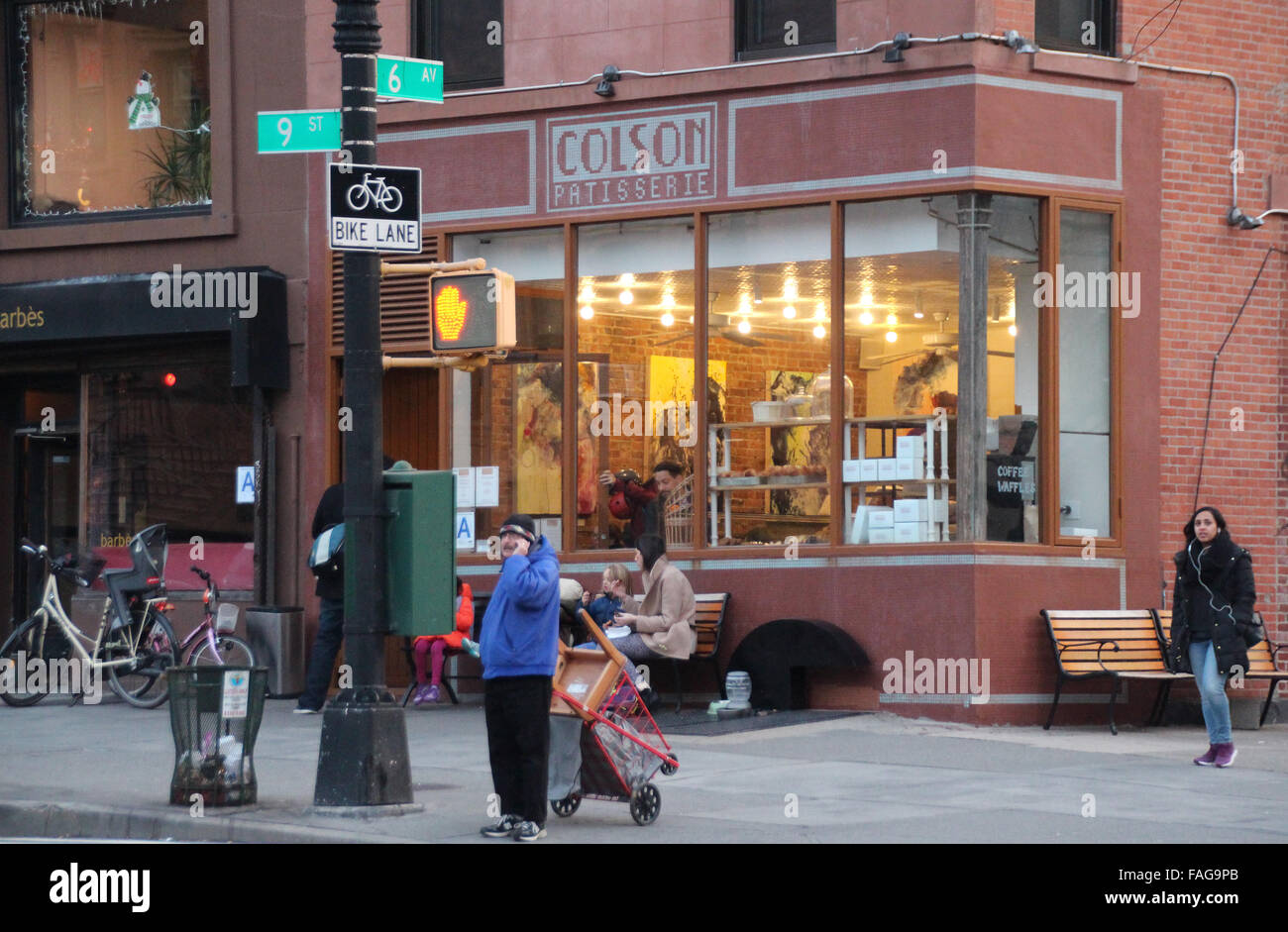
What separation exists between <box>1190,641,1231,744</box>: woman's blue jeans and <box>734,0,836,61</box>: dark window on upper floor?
19.2 ft

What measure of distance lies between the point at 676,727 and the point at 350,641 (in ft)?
14.3

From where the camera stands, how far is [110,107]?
18.3 metres

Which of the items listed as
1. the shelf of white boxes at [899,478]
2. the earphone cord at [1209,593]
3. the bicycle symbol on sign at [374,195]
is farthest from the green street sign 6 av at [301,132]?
the earphone cord at [1209,593]

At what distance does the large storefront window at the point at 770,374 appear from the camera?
1512 centimetres

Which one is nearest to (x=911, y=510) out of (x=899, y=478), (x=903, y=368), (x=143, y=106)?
(x=899, y=478)

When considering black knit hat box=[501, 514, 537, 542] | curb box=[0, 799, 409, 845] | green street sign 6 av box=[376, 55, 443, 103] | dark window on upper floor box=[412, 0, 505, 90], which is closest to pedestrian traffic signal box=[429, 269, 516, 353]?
black knit hat box=[501, 514, 537, 542]

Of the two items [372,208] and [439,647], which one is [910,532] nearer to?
[439,647]

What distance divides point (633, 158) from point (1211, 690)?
21.9 feet

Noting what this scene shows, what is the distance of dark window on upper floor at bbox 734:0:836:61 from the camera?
1509cm

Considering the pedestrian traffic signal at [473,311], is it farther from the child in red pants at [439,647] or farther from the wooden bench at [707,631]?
the child in red pants at [439,647]

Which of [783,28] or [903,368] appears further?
[783,28]

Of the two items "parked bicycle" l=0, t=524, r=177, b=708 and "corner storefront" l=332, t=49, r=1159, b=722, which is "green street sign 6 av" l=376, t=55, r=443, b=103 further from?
"parked bicycle" l=0, t=524, r=177, b=708

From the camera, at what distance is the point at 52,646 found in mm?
15789

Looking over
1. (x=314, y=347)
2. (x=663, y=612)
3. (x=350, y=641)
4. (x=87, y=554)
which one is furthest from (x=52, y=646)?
(x=350, y=641)
